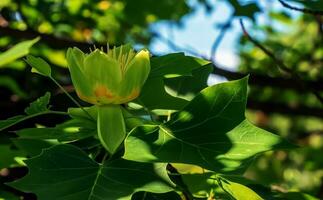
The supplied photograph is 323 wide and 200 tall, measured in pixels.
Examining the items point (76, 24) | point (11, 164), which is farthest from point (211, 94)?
point (76, 24)

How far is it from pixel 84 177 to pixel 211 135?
22 centimetres

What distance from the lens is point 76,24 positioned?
2535 mm

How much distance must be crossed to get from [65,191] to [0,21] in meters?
1.35

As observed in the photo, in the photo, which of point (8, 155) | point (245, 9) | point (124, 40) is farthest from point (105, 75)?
point (124, 40)

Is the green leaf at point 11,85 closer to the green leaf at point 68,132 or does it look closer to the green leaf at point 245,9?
the green leaf at point 245,9

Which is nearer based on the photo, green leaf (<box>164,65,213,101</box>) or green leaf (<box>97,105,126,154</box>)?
green leaf (<box>97,105,126,154</box>)

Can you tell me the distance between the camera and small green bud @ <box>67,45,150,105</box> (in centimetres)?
102

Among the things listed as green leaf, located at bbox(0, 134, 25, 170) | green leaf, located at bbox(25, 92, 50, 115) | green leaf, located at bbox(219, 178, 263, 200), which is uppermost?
green leaf, located at bbox(25, 92, 50, 115)

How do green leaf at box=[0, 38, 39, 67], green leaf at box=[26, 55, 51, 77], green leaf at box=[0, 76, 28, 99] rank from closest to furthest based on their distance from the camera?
green leaf at box=[26, 55, 51, 77] < green leaf at box=[0, 38, 39, 67] < green leaf at box=[0, 76, 28, 99]

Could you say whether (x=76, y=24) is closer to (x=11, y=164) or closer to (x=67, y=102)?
(x=67, y=102)

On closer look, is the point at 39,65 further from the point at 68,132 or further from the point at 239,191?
the point at 239,191

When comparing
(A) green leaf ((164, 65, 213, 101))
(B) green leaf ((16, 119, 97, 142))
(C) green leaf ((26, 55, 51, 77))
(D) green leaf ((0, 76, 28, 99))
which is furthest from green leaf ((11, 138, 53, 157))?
(D) green leaf ((0, 76, 28, 99))

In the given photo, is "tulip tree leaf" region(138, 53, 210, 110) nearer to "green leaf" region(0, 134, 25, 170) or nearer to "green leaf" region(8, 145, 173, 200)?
"green leaf" region(8, 145, 173, 200)

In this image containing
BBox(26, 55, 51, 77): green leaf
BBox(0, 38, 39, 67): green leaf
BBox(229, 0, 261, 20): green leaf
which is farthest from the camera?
BBox(229, 0, 261, 20): green leaf
